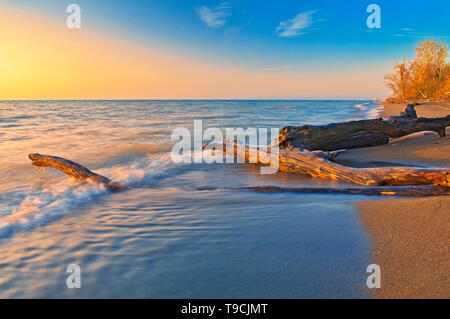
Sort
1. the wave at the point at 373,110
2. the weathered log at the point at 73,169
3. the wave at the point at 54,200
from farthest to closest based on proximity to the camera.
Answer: the wave at the point at 373,110, the weathered log at the point at 73,169, the wave at the point at 54,200

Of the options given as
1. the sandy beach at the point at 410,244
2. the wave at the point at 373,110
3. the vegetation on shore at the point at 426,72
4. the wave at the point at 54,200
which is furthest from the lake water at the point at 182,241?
the vegetation on shore at the point at 426,72

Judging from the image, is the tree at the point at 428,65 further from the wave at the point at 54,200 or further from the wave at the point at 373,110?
the wave at the point at 54,200

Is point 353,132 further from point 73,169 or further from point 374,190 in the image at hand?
point 73,169

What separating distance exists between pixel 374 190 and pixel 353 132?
13.0 feet

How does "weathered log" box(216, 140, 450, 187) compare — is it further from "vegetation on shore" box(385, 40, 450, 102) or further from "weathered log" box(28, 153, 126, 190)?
"vegetation on shore" box(385, 40, 450, 102)

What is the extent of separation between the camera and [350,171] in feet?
14.6

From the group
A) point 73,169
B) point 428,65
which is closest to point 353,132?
point 73,169

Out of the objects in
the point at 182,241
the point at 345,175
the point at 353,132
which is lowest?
the point at 182,241

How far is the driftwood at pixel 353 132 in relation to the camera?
23.1ft

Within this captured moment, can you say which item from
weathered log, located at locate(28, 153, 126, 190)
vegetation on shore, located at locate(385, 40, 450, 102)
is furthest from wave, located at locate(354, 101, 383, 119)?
weathered log, located at locate(28, 153, 126, 190)

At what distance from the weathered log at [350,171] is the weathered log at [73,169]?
3208 mm

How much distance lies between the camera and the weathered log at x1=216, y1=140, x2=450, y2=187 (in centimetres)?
372

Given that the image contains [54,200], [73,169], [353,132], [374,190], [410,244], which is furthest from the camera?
[353,132]
